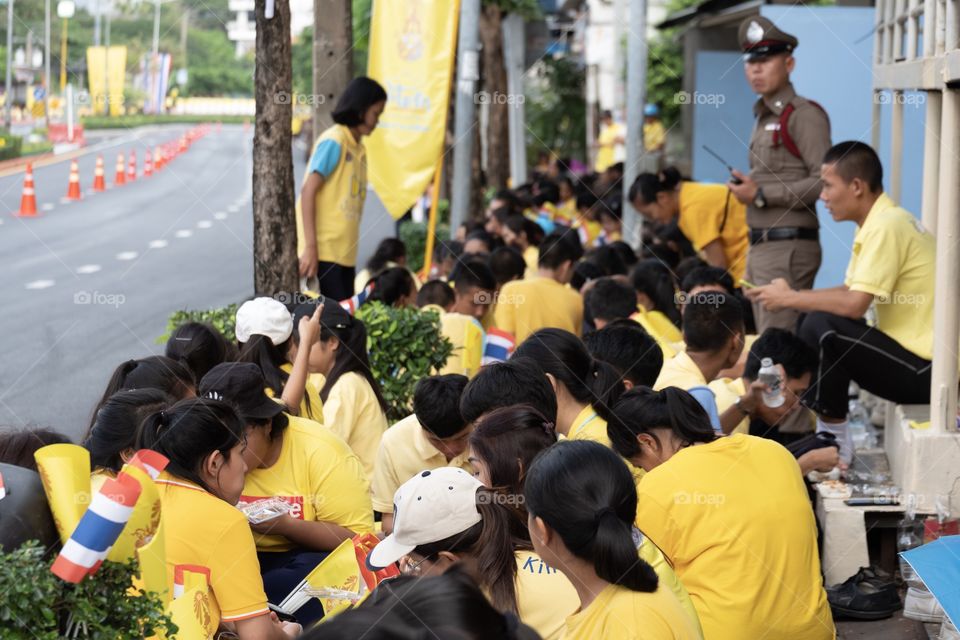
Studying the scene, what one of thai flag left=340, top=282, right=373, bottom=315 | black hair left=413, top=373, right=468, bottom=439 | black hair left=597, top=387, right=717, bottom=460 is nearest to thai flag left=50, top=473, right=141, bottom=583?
black hair left=597, top=387, right=717, bottom=460

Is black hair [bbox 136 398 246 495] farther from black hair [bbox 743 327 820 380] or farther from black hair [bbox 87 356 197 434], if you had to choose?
black hair [bbox 743 327 820 380]

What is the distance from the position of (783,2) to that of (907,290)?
714 cm

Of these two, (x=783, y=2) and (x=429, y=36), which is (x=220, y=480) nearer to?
(x=429, y=36)

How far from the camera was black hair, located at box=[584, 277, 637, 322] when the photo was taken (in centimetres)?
711

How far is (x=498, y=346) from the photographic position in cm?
719

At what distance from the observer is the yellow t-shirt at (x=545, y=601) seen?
3422 mm

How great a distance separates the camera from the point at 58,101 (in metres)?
42.8

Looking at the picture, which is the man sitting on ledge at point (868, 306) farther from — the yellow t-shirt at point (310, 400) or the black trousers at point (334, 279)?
the black trousers at point (334, 279)

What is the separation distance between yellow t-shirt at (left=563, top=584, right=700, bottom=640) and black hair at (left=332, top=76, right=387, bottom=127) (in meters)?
5.22

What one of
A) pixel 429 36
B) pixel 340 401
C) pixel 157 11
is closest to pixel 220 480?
pixel 340 401

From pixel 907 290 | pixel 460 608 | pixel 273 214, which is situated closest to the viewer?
pixel 460 608

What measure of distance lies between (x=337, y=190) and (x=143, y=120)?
51569 mm

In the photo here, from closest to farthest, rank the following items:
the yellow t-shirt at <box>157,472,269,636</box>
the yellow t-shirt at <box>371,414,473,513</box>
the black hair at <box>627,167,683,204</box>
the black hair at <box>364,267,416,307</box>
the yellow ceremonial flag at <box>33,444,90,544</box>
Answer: the yellow ceremonial flag at <box>33,444,90,544</box>
the yellow t-shirt at <box>157,472,269,636</box>
the yellow t-shirt at <box>371,414,473,513</box>
the black hair at <box>364,267,416,307</box>
the black hair at <box>627,167,683,204</box>

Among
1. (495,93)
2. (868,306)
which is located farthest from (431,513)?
(495,93)
